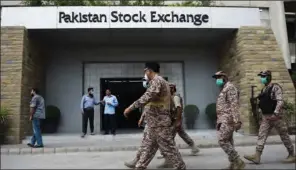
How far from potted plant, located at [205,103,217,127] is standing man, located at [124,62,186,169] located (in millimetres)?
7635

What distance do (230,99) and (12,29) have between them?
7.69 m

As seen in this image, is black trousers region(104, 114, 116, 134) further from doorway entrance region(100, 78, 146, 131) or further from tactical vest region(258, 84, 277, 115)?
tactical vest region(258, 84, 277, 115)

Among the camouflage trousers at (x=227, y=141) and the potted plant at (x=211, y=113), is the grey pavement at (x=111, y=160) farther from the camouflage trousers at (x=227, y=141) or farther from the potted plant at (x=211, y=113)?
the potted plant at (x=211, y=113)

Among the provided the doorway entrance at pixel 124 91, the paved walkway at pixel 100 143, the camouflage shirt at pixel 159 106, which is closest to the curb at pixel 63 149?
the paved walkway at pixel 100 143

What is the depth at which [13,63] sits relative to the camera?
1055 cm

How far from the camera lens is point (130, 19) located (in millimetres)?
11305

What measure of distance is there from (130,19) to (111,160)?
5.54m

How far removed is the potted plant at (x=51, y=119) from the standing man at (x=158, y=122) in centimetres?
747

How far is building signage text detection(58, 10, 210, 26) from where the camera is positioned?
11156 millimetres

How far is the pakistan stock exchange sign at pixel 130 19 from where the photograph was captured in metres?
11.2

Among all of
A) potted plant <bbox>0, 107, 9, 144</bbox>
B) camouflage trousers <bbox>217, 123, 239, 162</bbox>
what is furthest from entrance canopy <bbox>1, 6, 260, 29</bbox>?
camouflage trousers <bbox>217, 123, 239, 162</bbox>

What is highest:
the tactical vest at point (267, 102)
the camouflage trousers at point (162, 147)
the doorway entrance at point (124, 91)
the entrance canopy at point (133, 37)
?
the entrance canopy at point (133, 37)

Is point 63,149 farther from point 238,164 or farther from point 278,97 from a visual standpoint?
point 278,97

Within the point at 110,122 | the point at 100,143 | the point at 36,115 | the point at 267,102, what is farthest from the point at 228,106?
the point at 110,122
